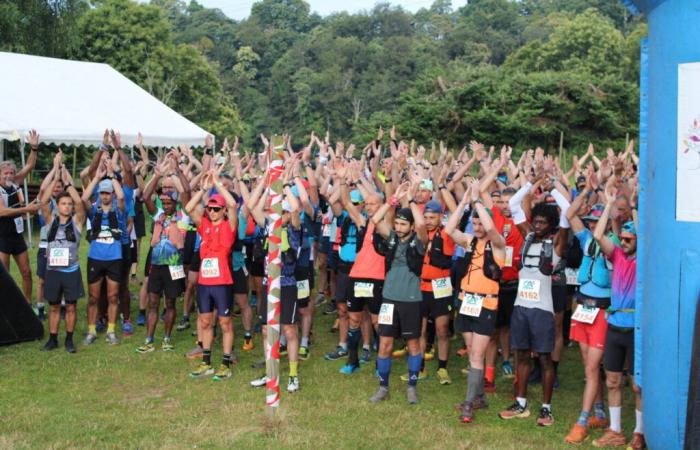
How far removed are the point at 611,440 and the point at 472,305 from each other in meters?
1.59

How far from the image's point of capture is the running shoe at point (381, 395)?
7.31 metres

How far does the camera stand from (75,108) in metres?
15.3

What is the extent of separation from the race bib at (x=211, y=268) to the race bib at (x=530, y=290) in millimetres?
3167

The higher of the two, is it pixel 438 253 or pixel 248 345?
pixel 438 253

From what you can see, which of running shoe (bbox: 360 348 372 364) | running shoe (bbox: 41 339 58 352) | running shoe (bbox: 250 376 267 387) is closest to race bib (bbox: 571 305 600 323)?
running shoe (bbox: 360 348 372 364)

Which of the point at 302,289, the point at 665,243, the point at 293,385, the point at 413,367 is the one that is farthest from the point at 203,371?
the point at 665,243

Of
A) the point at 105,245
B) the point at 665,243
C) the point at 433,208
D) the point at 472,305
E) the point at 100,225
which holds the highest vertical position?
the point at 433,208


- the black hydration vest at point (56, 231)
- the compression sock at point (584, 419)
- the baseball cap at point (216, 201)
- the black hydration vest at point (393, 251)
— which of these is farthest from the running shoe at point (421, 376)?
the black hydration vest at point (56, 231)

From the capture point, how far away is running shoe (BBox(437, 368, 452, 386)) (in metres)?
7.91

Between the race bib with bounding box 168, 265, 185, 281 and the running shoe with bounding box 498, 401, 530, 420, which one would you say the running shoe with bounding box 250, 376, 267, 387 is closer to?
the race bib with bounding box 168, 265, 185, 281

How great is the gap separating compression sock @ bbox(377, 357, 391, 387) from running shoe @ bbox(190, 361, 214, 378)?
1981mm

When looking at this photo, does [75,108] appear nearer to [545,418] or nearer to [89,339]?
[89,339]

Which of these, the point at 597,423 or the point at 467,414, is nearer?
the point at 597,423

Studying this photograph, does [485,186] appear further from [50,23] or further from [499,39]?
[499,39]
